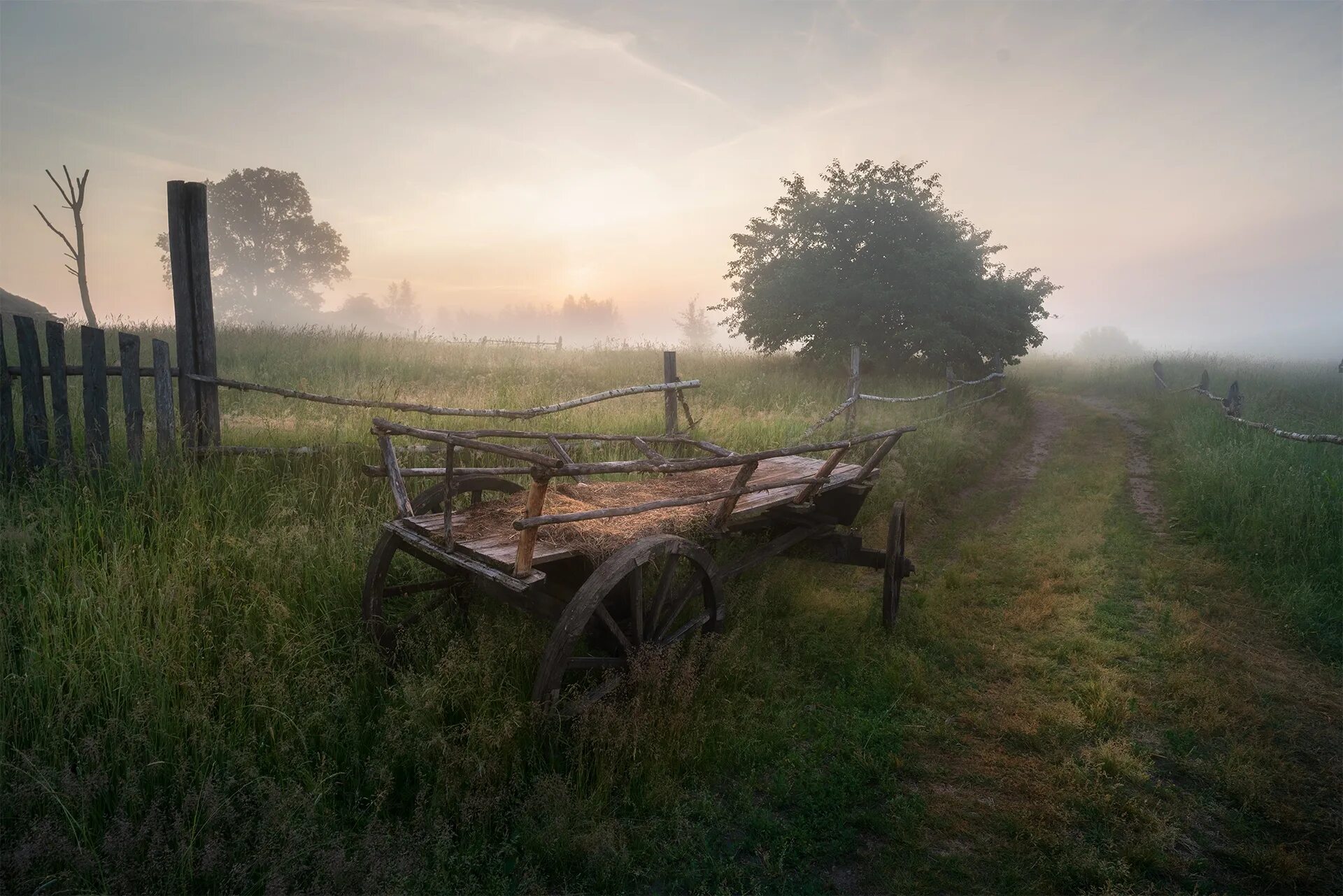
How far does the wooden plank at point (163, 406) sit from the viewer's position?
5.34 metres

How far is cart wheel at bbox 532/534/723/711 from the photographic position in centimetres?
295

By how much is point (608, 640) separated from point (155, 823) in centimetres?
201

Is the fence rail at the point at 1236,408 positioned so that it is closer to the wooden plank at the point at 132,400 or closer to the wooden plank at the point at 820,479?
the wooden plank at the point at 820,479

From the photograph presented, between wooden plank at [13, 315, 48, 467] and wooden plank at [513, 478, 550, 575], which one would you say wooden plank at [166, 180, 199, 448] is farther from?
wooden plank at [513, 478, 550, 575]

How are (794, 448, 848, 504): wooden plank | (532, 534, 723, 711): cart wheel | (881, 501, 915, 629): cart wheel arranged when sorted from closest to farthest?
(532, 534, 723, 711): cart wheel < (794, 448, 848, 504): wooden plank < (881, 501, 915, 629): cart wheel

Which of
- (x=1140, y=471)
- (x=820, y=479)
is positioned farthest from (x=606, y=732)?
(x=1140, y=471)

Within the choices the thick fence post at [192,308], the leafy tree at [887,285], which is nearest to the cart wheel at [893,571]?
the thick fence post at [192,308]

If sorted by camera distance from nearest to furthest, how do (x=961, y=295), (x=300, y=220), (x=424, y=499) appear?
(x=424, y=499), (x=961, y=295), (x=300, y=220)

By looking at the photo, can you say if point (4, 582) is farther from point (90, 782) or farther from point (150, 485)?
point (90, 782)

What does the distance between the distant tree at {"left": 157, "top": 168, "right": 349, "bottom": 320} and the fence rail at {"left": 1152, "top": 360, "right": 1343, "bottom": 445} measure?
52402mm

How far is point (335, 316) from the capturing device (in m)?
77.6

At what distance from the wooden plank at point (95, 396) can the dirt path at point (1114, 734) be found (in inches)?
249

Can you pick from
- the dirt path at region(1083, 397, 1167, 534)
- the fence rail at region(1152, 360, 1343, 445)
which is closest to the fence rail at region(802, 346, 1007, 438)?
the dirt path at region(1083, 397, 1167, 534)

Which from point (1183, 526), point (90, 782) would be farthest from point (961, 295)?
point (90, 782)
